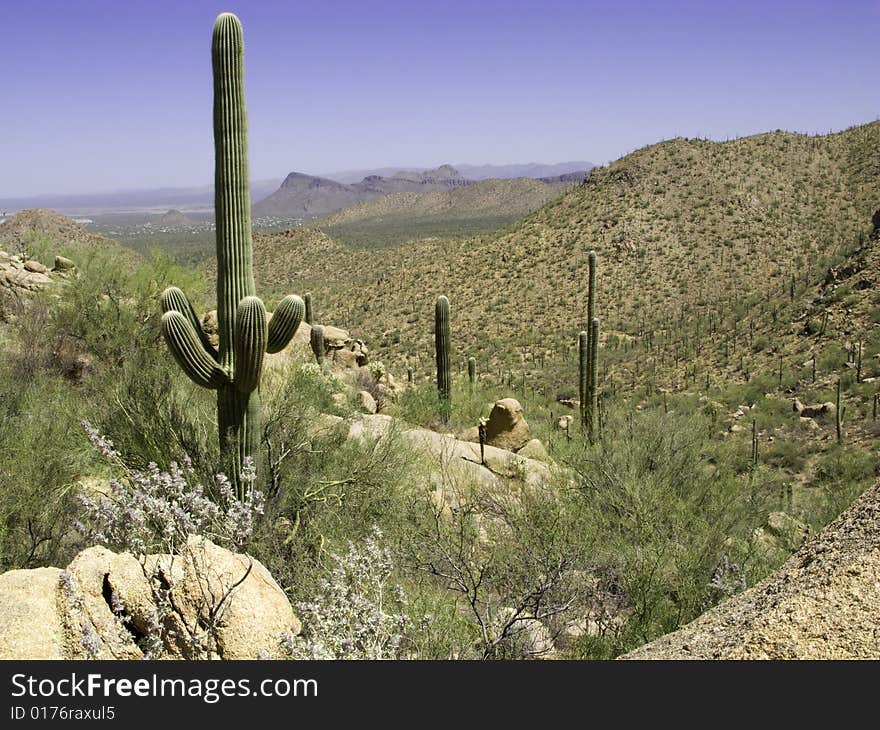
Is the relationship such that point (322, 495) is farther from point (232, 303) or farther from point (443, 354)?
point (443, 354)

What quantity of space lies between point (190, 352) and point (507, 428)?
8.45 meters

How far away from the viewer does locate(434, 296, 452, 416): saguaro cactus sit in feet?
55.8

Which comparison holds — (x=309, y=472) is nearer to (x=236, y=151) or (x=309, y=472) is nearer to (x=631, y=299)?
(x=236, y=151)

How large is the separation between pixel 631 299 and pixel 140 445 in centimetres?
3296

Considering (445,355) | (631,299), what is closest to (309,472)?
(445,355)

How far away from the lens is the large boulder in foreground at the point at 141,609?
12.2 ft

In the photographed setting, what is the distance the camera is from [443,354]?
683 inches

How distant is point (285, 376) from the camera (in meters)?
11.9

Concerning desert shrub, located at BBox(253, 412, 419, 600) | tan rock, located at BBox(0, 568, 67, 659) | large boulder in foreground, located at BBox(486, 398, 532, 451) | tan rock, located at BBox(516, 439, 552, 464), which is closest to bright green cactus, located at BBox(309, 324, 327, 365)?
large boulder in foreground, located at BBox(486, 398, 532, 451)

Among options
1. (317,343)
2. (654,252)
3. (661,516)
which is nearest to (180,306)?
(661,516)

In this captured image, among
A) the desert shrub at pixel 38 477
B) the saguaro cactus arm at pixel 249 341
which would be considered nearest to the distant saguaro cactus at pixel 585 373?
the saguaro cactus arm at pixel 249 341

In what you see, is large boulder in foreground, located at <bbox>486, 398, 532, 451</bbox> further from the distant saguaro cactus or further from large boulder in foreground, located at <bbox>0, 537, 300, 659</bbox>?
large boulder in foreground, located at <bbox>0, 537, 300, 659</bbox>

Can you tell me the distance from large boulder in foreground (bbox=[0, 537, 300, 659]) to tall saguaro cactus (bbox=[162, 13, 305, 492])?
369 cm

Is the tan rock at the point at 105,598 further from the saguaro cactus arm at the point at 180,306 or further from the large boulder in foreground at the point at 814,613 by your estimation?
the saguaro cactus arm at the point at 180,306
